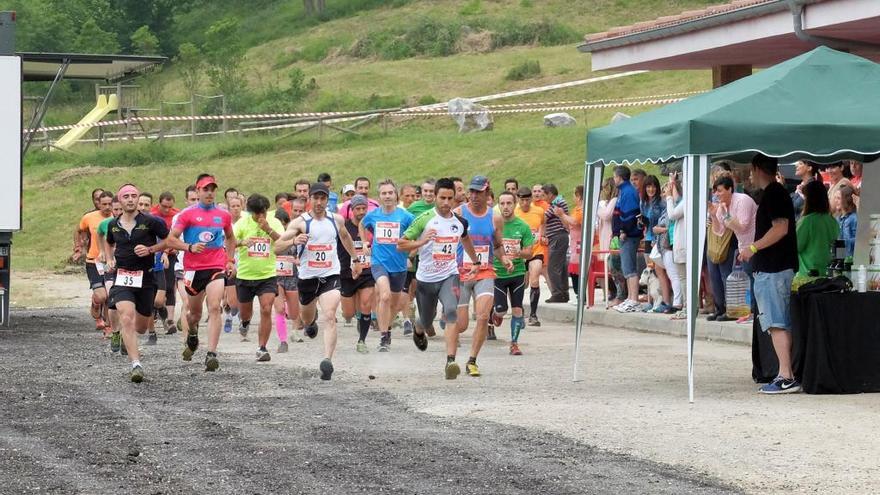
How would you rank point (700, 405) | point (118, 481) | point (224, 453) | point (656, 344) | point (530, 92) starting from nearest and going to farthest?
point (118, 481), point (224, 453), point (700, 405), point (656, 344), point (530, 92)

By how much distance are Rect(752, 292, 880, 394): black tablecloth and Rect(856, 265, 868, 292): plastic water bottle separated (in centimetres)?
23

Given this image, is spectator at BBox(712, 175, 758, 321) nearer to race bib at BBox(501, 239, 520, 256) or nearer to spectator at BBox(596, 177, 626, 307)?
race bib at BBox(501, 239, 520, 256)

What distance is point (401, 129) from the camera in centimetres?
4872

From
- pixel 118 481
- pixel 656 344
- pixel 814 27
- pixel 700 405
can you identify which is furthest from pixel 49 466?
pixel 814 27

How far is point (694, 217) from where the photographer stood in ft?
43.4

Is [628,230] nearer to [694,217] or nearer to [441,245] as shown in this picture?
[441,245]

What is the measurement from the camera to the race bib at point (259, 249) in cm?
1759

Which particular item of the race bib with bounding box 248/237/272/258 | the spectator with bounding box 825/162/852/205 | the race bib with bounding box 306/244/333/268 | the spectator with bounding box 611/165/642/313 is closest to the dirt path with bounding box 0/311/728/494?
the race bib with bounding box 306/244/333/268

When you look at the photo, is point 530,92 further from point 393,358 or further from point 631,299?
point 393,358

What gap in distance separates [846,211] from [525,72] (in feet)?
131

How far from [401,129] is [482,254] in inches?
1313

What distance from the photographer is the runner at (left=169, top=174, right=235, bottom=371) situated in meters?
16.1

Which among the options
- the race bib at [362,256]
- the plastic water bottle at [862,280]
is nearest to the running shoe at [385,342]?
the race bib at [362,256]

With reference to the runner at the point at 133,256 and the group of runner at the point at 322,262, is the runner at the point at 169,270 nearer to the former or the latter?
the group of runner at the point at 322,262
